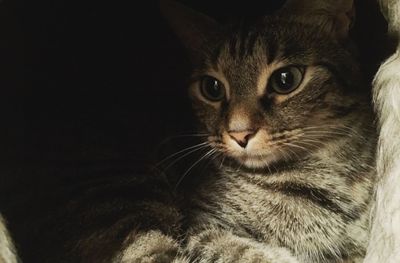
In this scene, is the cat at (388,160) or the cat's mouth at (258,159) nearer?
the cat at (388,160)

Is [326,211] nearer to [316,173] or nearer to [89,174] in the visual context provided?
[316,173]

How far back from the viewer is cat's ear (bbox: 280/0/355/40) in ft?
3.86

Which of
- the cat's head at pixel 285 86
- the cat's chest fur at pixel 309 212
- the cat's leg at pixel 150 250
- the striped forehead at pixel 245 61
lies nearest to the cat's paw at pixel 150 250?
the cat's leg at pixel 150 250

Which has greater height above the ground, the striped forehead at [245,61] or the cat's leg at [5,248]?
the striped forehead at [245,61]

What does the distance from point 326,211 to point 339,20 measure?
410 mm

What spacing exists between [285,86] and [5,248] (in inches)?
25.1

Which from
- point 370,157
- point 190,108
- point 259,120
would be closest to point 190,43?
point 190,108

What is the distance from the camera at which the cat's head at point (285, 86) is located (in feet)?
3.79

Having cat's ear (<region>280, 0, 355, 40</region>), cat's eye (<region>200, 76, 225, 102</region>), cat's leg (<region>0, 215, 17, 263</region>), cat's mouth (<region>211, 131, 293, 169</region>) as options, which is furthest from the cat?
cat's leg (<region>0, 215, 17, 263</region>)

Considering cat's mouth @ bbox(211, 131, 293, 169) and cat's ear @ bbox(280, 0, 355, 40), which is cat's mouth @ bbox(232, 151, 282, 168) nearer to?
cat's mouth @ bbox(211, 131, 293, 169)

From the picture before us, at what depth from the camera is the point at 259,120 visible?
1140mm

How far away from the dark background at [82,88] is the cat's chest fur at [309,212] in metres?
0.25

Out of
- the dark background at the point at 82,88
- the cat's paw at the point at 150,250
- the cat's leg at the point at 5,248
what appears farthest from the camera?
the dark background at the point at 82,88

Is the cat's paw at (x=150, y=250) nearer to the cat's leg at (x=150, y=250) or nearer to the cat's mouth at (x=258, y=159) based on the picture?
the cat's leg at (x=150, y=250)
